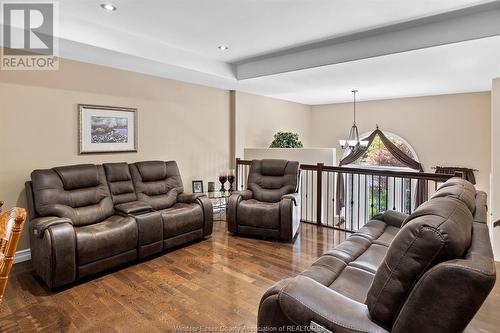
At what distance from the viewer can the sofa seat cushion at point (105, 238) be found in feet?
9.40

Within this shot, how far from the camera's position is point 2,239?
149cm

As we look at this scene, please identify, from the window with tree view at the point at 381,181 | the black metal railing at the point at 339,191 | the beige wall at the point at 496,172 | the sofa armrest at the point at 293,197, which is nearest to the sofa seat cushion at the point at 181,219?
the sofa armrest at the point at 293,197

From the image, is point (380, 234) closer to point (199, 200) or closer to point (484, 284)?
point (484, 284)

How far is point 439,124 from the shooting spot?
628 centimetres

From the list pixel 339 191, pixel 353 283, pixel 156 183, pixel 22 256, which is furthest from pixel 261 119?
pixel 353 283

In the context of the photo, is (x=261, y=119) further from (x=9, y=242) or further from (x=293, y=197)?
(x=9, y=242)

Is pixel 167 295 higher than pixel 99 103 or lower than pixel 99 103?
lower

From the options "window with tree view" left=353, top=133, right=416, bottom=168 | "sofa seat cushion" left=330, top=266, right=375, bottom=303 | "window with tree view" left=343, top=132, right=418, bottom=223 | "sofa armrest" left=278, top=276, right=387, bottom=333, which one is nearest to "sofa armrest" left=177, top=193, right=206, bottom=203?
"sofa seat cushion" left=330, top=266, right=375, bottom=303

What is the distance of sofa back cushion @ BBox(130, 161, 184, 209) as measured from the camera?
4.02m

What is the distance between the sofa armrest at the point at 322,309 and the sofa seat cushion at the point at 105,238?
2266 millimetres

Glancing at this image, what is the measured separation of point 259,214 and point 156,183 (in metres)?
1.55

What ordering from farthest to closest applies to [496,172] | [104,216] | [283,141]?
[283,141]
[496,172]
[104,216]

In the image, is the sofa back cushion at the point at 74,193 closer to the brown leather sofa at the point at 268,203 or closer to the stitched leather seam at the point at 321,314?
the brown leather sofa at the point at 268,203

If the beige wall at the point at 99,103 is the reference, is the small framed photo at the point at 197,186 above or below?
below
